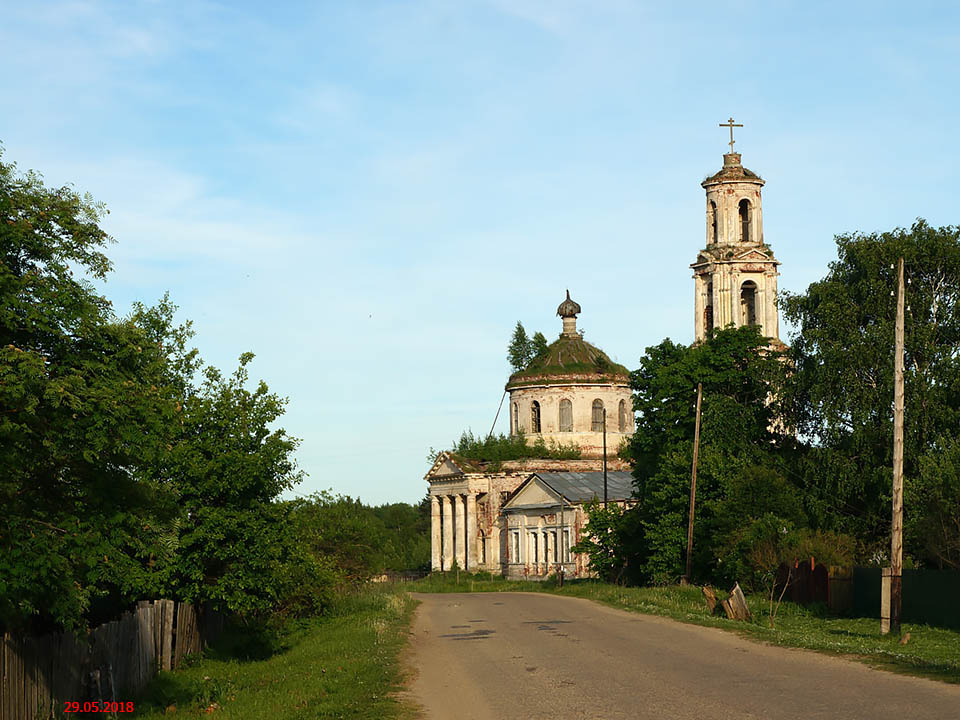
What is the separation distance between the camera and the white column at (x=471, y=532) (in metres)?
78.9

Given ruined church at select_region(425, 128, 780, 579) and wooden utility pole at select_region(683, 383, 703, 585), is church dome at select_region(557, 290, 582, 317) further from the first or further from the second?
wooden utility pole at select_region(683, 383, 703, 585)

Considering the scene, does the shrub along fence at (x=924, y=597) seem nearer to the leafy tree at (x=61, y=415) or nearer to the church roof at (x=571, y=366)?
the leafy tree at (x=61, y=415)

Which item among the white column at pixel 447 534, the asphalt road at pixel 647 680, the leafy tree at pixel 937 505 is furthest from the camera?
the white column at pixel 447 534

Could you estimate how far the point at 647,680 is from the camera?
16875 millimetres

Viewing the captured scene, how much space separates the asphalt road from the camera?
1384cm

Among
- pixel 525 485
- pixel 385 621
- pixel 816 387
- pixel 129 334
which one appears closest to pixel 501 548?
pixel 525 485

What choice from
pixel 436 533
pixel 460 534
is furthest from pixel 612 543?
pixel 436 533

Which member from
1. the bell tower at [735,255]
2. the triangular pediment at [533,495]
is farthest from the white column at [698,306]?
the triangular pediment at [533,495]

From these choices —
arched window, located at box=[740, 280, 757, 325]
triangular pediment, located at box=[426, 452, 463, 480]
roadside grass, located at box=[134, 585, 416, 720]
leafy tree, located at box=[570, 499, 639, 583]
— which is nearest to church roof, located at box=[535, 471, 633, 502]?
triangular pediment, located at box=[426, 452, 463, 480]

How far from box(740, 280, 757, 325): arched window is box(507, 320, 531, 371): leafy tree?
38.9 m

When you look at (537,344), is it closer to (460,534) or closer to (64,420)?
(460,534)

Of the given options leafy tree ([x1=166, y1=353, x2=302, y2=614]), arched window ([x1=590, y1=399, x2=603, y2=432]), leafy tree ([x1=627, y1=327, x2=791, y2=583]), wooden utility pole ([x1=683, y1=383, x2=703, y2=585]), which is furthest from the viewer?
arched window ([x1=590, y1=399, x2=603, y2=432])

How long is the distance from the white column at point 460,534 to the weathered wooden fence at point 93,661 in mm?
56526

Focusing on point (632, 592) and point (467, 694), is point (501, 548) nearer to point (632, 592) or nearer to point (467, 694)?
point (632, 592)
